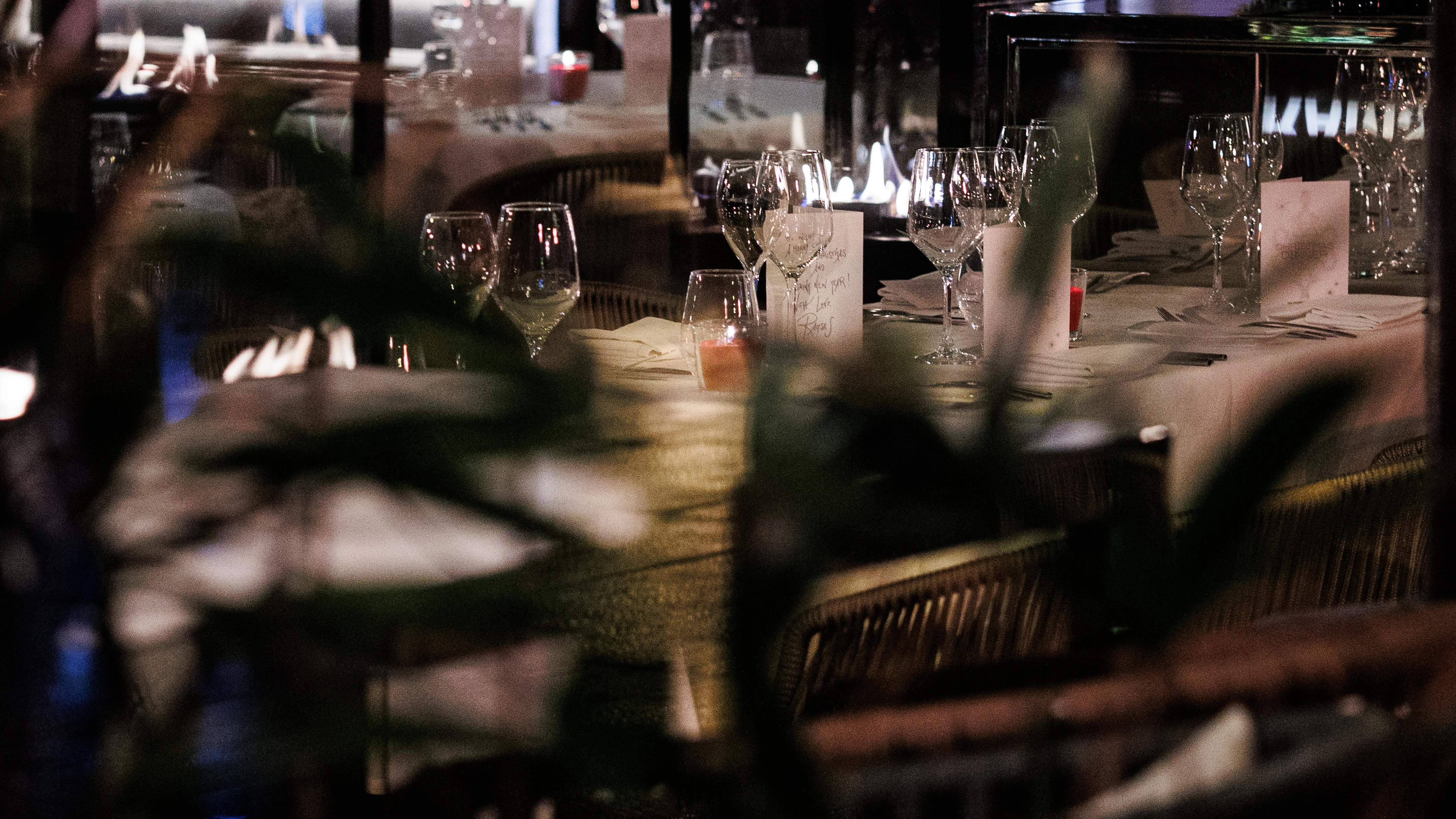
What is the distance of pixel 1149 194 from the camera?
2148 mm

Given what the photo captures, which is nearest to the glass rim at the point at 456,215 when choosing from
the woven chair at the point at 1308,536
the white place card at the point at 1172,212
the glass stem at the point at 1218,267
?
the woven chair at the point at 1308,536

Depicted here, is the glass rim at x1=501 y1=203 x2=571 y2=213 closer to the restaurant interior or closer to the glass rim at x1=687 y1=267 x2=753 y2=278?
the glass rim at x1=687 y1=267 x2=753 y2=278

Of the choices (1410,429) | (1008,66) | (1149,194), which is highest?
(1008,66)

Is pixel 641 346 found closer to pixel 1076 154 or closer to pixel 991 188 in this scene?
pixel 1076 154

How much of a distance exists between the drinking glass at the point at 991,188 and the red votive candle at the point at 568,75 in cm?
207

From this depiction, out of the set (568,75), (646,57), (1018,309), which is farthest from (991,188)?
(568,75)

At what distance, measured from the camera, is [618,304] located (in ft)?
6.72

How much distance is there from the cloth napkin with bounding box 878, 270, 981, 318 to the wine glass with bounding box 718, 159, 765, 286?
0.20 m

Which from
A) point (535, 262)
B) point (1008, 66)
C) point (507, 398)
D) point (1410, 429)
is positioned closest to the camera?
point (507, 398)

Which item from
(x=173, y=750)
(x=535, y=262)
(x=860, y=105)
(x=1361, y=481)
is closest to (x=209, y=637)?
(x=173, y=750)

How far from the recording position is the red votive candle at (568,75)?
3467mm

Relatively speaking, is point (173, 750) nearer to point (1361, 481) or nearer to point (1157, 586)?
point (1157, 586)

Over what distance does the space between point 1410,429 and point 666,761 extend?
31.6 inches

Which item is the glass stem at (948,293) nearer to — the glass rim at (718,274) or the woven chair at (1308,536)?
the glass rim at (718,274)
